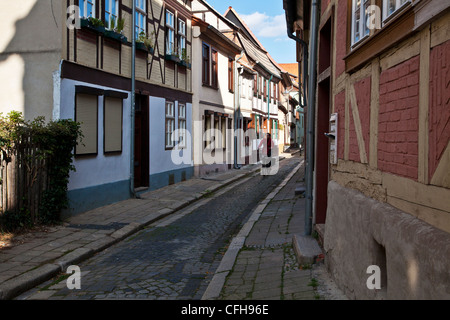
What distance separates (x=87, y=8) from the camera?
33.5 feet

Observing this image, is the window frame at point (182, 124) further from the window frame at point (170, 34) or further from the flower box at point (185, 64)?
the window frame at point (170, 34)

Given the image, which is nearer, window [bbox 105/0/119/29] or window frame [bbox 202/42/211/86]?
window [bbox 105/0/119/29]

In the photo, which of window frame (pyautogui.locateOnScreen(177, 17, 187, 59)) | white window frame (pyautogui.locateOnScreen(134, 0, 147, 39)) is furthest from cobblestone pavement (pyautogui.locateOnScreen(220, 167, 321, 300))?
window frame (pyautogui.locateOnScreen(177, 17, 187, 59))

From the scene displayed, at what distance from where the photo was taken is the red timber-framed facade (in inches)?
105

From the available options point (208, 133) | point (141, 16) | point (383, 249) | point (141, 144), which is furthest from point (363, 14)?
point (208, 133)

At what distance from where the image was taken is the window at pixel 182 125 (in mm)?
16481

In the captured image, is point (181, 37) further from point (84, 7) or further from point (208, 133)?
point (84, 7)

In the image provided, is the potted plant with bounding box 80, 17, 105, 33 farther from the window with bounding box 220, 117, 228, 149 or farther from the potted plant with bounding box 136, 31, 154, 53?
the window with bounding box 220, 117, 228, 149

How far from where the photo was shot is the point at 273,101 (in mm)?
36156

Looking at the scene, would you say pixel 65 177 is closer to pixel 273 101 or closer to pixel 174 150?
pixel 174 150

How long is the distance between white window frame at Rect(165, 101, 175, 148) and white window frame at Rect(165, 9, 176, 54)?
174cm

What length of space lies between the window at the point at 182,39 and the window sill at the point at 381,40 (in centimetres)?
1154

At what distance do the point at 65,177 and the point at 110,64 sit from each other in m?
3.64

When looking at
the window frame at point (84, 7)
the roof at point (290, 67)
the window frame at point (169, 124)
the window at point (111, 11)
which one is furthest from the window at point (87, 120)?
the roof at point (290, 67)
